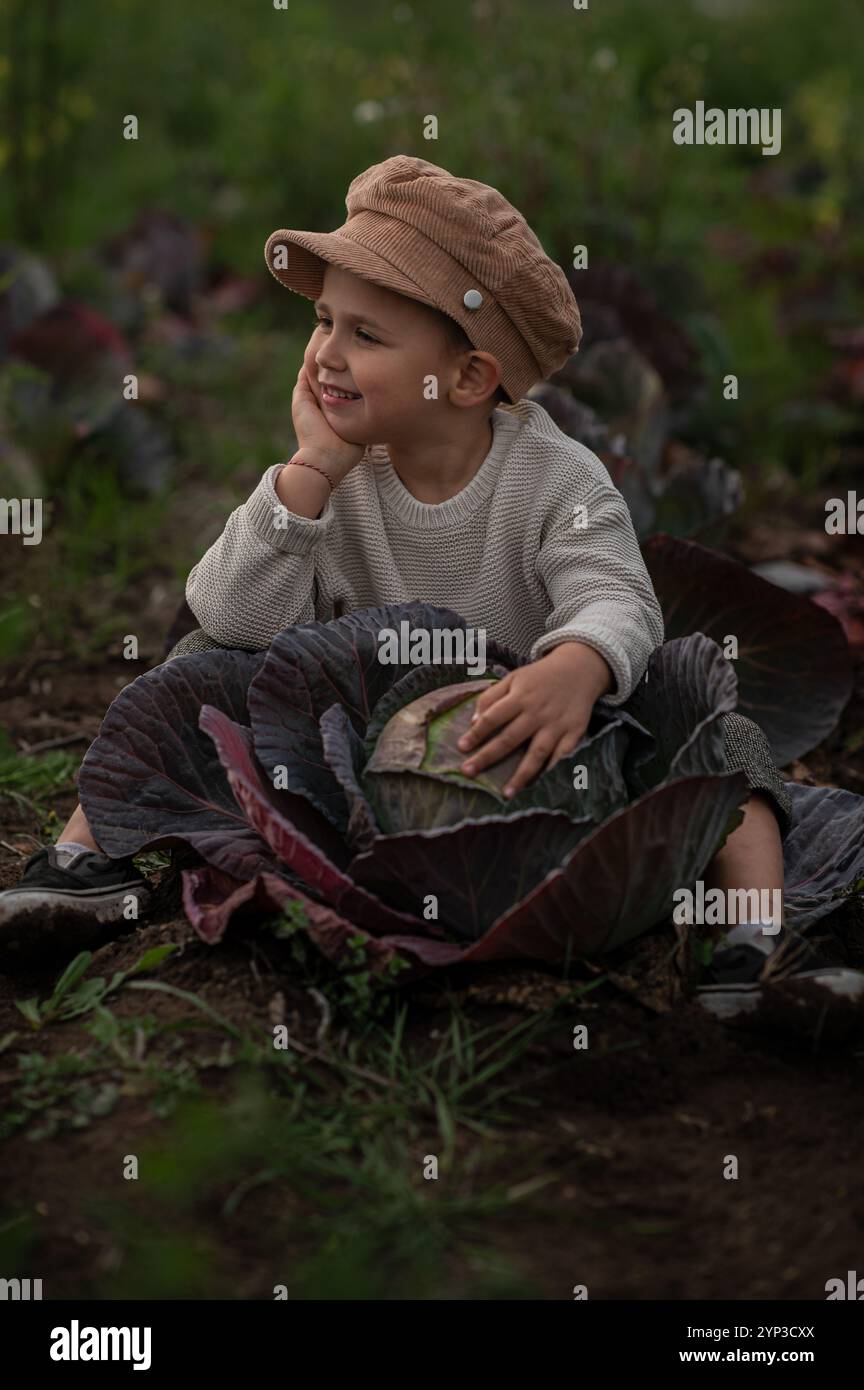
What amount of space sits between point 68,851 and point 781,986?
118cm

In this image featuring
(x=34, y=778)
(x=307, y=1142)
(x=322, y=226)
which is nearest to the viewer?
(x=307, y=1142)

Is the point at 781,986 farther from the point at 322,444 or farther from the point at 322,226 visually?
the point at 322,226

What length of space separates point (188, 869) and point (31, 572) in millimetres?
1965

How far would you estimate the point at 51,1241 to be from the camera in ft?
6.22

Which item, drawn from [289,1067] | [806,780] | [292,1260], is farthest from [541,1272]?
[806,780]

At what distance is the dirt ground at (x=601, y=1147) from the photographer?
1883 millimetres

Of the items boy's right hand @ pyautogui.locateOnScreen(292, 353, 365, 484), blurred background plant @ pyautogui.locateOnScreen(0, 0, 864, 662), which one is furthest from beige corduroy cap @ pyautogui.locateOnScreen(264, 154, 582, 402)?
blurred background plant @ pyautogui.locateOnScreen(0, 0, 864, 662)

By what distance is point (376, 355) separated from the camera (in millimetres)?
2473

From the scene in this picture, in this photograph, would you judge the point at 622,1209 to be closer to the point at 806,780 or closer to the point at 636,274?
the point at 806,780

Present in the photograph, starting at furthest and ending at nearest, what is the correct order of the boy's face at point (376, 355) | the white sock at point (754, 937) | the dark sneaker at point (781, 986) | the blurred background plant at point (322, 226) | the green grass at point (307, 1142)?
the blurred background plant at point (322, 226)
the boy's face at point (376, 355)
the white sock at point (754, 937)
the dark sneaker at point (781, 986)
the green grass at point (307, 1142)

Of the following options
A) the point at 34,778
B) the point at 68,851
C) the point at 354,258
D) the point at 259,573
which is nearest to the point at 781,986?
the point at 259,573

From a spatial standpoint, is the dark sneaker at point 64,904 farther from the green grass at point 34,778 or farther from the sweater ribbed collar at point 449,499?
the sweater ribbed collar at point 449,499

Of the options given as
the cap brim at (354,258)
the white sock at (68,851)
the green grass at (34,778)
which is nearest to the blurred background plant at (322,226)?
the green grass at (34,778)

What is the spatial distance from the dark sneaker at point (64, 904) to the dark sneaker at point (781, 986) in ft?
3.14
